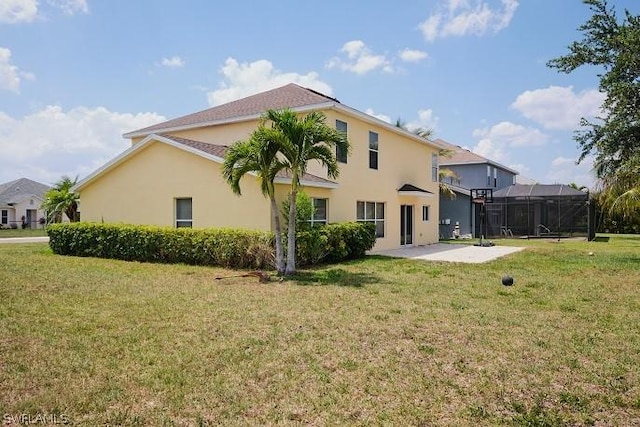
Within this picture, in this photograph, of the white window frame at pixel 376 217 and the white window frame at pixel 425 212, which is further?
the white window frame at pixel 425 212

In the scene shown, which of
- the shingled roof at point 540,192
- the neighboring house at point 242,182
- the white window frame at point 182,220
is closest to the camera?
the neighboring house at point 242,182

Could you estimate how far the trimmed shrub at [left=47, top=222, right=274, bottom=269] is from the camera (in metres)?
12.8

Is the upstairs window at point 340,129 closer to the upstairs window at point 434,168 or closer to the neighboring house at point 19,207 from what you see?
the upstairs window at point 434,168

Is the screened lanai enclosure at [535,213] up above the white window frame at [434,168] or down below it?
below

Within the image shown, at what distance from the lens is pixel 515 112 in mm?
23922

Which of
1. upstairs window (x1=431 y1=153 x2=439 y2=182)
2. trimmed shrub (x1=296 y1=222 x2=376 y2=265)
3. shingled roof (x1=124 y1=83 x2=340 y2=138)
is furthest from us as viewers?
upstairs window (x1=431 y1=153 x2=439 y2=182)

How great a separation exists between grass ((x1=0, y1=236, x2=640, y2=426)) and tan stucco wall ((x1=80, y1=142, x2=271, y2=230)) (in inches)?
179

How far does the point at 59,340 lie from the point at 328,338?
133 inches

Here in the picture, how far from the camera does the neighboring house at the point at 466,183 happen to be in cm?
3100

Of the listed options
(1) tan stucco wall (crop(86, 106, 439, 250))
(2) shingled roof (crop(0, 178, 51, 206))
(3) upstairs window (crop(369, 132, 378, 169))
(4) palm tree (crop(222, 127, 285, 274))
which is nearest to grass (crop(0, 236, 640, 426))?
(4) palm tree (crop(222, 127, 285, 274))

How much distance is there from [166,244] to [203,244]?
1.45m

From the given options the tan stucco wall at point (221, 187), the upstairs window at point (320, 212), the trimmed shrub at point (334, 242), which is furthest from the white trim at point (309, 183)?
the trimmed shrub at point (334, 242)

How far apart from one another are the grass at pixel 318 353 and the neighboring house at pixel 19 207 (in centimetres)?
4019

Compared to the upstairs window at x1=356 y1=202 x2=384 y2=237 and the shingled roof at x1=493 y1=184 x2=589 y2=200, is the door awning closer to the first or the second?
the upstairs window at x1=356 y1=202 x2=384 y2=237
